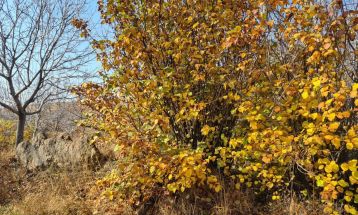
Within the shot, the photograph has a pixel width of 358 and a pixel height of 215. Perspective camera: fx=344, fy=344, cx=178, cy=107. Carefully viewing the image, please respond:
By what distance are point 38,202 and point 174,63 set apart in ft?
10.1

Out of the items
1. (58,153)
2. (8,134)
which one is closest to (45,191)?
(58,153)

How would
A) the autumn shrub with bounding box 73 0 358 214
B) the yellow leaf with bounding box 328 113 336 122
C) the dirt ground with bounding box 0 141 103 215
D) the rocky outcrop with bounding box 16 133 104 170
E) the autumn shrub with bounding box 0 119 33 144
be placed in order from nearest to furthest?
the yellow leaf with bounding box 328 113 336 122 < the autumn shrub with bounding box 73 0 358 214 < the dirt ground with bounding box 0 141 103 215 < the rocky outcrop with bounding box 16 133 104 170 < the autumn shrub with bounding box 0 119 33 144

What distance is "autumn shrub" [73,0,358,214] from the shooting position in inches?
135

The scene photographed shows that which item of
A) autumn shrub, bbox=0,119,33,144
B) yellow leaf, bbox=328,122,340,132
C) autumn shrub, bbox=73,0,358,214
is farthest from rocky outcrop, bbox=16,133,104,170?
yellow leaf, bbox=328,122,340,132

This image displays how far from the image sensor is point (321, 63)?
3631 millimetres

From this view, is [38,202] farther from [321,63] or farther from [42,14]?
[42,14]

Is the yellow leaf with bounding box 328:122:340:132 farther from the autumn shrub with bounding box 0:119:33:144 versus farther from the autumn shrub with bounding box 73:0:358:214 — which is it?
the autumn shrub with bounding box 0:119:33:144

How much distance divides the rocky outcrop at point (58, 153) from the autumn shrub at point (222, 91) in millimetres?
2053

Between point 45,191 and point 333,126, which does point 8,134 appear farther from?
point 333,126

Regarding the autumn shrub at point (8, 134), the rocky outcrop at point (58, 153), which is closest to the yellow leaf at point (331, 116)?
the rocky outcrop at point (58, 153)

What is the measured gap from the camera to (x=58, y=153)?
7.17 meters

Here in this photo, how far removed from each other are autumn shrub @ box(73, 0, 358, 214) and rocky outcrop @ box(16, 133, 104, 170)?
205 centimetres

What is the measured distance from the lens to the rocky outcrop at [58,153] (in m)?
6.75

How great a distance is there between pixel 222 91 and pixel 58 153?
4253 millimetres
